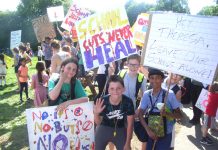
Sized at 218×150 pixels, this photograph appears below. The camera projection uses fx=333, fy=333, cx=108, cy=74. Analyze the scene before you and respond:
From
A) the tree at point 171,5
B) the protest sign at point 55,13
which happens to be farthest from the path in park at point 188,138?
the tree at point 171,5

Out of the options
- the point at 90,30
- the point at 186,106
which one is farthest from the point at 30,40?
the point at 90,30

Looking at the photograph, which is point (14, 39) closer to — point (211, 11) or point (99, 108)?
point (99, 108)

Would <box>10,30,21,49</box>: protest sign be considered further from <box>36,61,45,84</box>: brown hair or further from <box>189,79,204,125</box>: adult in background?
<box>189,79,204,125</box>: adult in background

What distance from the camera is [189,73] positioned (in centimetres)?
410

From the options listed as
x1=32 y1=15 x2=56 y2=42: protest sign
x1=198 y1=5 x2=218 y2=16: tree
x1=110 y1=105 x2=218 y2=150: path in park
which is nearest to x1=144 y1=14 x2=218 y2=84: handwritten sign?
x1=110 y1=105 x2=218 y2=150: path in park

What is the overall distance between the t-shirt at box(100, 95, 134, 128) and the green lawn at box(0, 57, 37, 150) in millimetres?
2637

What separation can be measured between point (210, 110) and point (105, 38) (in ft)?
9.11

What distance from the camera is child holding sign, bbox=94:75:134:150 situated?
423 centimetres

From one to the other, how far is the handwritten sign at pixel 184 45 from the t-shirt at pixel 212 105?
2727mm

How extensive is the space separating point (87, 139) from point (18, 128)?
11.1 feet

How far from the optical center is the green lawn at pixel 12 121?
6.52m

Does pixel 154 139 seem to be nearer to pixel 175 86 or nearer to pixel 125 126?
pixel 125 126

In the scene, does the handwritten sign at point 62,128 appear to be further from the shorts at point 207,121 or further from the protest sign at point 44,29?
the protest sign at point 44,29

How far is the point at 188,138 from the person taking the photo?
6.93 metres
